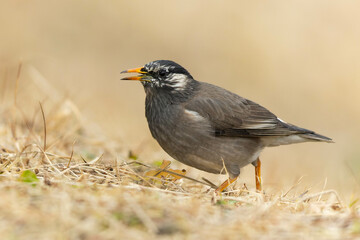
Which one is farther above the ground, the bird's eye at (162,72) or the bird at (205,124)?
the bird's eye at (162,72)

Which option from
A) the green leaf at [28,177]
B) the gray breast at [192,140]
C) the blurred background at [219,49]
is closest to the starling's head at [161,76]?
the gray breast at [192,140]

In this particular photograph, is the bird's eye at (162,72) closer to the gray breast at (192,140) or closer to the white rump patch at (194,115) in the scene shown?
the gray breast at (192,140)

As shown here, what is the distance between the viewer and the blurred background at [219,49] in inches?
529

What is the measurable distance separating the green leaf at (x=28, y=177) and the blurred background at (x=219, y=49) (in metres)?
7.05

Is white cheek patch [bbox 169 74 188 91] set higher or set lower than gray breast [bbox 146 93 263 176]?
higher

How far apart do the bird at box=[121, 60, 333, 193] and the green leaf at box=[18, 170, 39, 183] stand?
6.00ft

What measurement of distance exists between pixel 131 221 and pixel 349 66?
1249cm

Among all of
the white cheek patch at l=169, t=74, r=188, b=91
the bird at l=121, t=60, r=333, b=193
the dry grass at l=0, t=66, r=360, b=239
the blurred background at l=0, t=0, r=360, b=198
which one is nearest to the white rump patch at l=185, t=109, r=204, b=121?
the bird at l=121, t=60, r=333, b=193

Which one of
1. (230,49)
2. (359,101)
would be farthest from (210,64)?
(359,101)

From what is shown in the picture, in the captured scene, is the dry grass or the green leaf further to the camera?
the green leaf

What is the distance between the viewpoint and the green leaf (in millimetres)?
4551

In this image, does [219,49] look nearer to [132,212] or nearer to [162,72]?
[162,72]

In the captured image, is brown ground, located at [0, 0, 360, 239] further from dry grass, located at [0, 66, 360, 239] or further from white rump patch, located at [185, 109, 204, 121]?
white rump patch, located at [185, 109, 204, 121]

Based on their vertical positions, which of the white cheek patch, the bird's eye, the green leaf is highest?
the bird's eye
